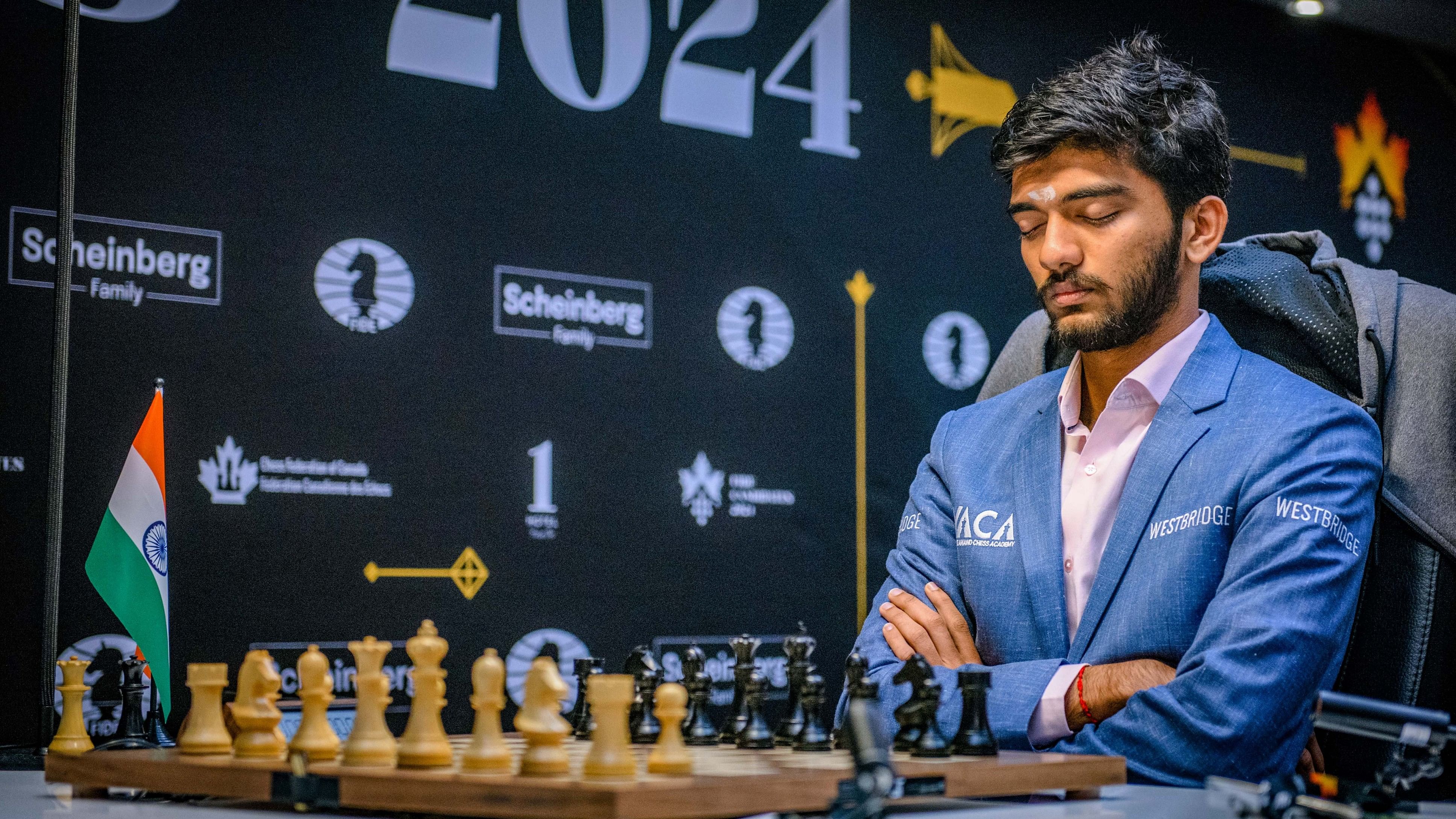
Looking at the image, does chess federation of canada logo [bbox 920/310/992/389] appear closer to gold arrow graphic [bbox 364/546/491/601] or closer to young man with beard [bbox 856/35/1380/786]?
gold arrow graphic [bbox 364/546/491/601]

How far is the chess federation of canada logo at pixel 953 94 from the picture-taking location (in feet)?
12.8

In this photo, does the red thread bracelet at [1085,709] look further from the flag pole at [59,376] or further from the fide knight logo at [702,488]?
the fide knight logo at [702,488]

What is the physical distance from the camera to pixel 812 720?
4.45 ft

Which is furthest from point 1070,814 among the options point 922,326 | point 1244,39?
point 1244,39

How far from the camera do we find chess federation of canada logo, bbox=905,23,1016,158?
389 cm

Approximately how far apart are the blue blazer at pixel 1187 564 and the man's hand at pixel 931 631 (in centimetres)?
3

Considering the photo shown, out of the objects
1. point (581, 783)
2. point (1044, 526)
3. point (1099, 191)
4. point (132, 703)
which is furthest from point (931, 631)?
point (132, 703)

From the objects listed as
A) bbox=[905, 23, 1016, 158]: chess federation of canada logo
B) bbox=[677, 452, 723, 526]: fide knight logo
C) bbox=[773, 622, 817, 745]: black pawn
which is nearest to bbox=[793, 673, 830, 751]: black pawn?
bbox=[773, 622, 817, 745]: black pawn

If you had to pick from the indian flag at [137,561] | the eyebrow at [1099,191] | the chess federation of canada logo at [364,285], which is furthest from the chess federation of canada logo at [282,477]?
the eyebrow at [1099,191]

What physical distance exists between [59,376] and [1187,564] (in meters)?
1.85

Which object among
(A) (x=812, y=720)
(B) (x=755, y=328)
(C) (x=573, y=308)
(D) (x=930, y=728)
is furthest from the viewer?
(B) (x=755, y=328)

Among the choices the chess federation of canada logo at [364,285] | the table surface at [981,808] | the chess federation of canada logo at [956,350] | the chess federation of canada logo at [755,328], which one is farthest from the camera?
the chess federation of canada logo at [956,350]

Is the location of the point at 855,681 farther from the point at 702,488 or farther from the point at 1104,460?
the point at 702,488

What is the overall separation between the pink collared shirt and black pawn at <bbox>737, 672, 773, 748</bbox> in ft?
1.78
